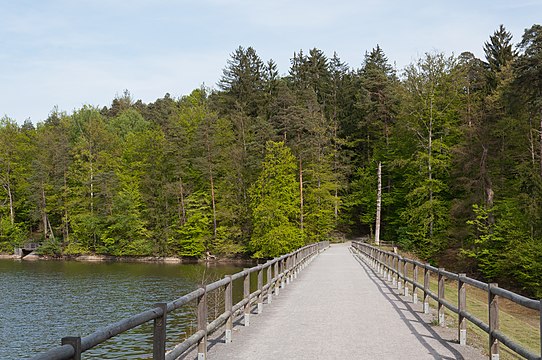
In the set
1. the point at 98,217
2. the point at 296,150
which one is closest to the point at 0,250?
the point at 98,217

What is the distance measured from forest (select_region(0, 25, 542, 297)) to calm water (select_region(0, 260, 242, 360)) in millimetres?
16194

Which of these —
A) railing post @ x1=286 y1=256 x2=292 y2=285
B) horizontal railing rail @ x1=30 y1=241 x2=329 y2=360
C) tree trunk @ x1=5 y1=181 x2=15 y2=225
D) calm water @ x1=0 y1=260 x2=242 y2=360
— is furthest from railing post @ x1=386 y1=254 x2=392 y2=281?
tree trunk @ x1=5 y1=181 x2=15 y2=225

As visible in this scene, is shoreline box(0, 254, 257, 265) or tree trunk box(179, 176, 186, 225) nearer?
shoreline box(0, 254, 257, 265)

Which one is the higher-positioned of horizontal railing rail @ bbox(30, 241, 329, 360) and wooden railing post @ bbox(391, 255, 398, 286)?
horizontal railing rail @ bbox(30, 241, 329, 360)

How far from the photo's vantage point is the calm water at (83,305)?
63.7 feet

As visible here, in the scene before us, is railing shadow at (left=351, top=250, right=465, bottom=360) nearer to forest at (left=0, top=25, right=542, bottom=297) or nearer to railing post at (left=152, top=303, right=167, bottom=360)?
railing post at (left=152, top=303, right=167, bottom=360)

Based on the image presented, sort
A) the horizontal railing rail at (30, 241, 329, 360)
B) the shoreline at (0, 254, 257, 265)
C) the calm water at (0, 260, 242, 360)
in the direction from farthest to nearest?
the shoreline at (0, 254, 257, 265) → the calm water at (0, 260, 242, 360) → the horizontal railing rail at (30, 241, 329, 360)

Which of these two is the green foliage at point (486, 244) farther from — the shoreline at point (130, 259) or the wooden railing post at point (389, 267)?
the shoreline at point (130, 259)

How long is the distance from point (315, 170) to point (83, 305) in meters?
38.5

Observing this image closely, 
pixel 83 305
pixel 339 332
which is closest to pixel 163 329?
pixel 339 332

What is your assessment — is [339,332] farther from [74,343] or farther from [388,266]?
[388,266]

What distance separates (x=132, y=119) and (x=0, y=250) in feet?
130

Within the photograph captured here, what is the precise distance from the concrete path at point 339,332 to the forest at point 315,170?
18.2 metres

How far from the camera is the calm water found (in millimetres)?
19422
